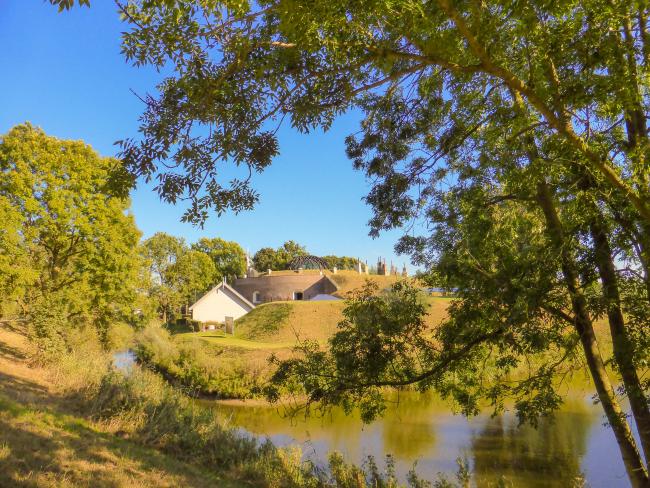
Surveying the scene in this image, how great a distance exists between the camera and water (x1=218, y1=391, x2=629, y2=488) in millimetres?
11250

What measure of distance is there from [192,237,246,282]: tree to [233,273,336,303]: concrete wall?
9471mm

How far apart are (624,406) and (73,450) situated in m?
13.1

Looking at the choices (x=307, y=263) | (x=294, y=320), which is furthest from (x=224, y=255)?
(x=294, y=320)

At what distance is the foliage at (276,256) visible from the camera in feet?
254

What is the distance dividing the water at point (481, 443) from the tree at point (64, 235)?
916 centimetres

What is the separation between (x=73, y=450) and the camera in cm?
756

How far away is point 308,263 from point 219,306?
72.6 ft

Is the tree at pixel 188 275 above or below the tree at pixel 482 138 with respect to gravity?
above

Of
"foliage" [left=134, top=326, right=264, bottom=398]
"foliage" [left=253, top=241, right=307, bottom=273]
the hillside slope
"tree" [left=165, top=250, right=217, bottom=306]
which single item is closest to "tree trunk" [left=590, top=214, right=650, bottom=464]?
"foliage" [left=134, top=326, right=264, bottom=398]

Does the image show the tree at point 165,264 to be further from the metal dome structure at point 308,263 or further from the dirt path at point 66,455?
the dirt path at point 66,455

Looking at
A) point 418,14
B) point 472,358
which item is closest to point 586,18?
point 418,14

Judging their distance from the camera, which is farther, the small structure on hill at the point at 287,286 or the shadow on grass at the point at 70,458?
the small structure on hill at the point at 287,286

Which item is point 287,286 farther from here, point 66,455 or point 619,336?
point 619,336

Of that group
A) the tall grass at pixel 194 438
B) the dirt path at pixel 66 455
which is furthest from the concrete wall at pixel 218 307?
the dirt path at pixel 66 455
